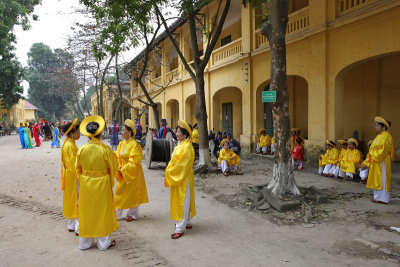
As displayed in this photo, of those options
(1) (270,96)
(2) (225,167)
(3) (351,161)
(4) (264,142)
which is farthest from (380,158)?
(4) (264,142)

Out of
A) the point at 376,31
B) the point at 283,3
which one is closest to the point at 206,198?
the point at 283,3

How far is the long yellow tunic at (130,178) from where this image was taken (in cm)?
423

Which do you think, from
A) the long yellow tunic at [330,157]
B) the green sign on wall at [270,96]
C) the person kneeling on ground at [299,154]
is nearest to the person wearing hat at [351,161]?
the long yellow tunic at [330,157]

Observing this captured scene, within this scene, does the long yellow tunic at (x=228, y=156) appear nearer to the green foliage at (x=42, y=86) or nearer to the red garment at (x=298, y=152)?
the red garment at (x=298, y=152)

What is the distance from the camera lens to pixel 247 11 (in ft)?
37.7

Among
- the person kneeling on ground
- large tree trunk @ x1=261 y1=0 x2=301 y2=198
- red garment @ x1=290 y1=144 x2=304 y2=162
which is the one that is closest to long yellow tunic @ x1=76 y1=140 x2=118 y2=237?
large tree trunk @ x1=261 y1=0 x2=301 y2=198

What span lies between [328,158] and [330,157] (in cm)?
6

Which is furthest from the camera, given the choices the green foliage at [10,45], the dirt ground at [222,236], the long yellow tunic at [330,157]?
the green foliage at [10,45]

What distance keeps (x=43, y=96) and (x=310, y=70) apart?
5645 centimetres

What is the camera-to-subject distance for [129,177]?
421 cm

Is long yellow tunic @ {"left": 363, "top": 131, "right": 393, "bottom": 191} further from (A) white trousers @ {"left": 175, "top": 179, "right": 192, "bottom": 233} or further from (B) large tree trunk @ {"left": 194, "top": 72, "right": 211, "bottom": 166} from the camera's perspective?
(B) large tree trunk @ {"left": 194, "top": 72, "right": 211, "bottom": 166}

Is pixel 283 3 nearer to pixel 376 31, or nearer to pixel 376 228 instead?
pixel 376 31

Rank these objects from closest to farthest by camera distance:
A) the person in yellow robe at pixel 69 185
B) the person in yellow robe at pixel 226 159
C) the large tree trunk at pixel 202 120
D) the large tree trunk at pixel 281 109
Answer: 1. the person in yellow robe at pixel 69 185
2. the large tree trunk at pixel 281 109
3. the person in yellow robe at pixel 226 159
4. the large tree trunk at pixel 202 120

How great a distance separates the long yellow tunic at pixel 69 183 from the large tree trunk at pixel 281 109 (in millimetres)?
3645
